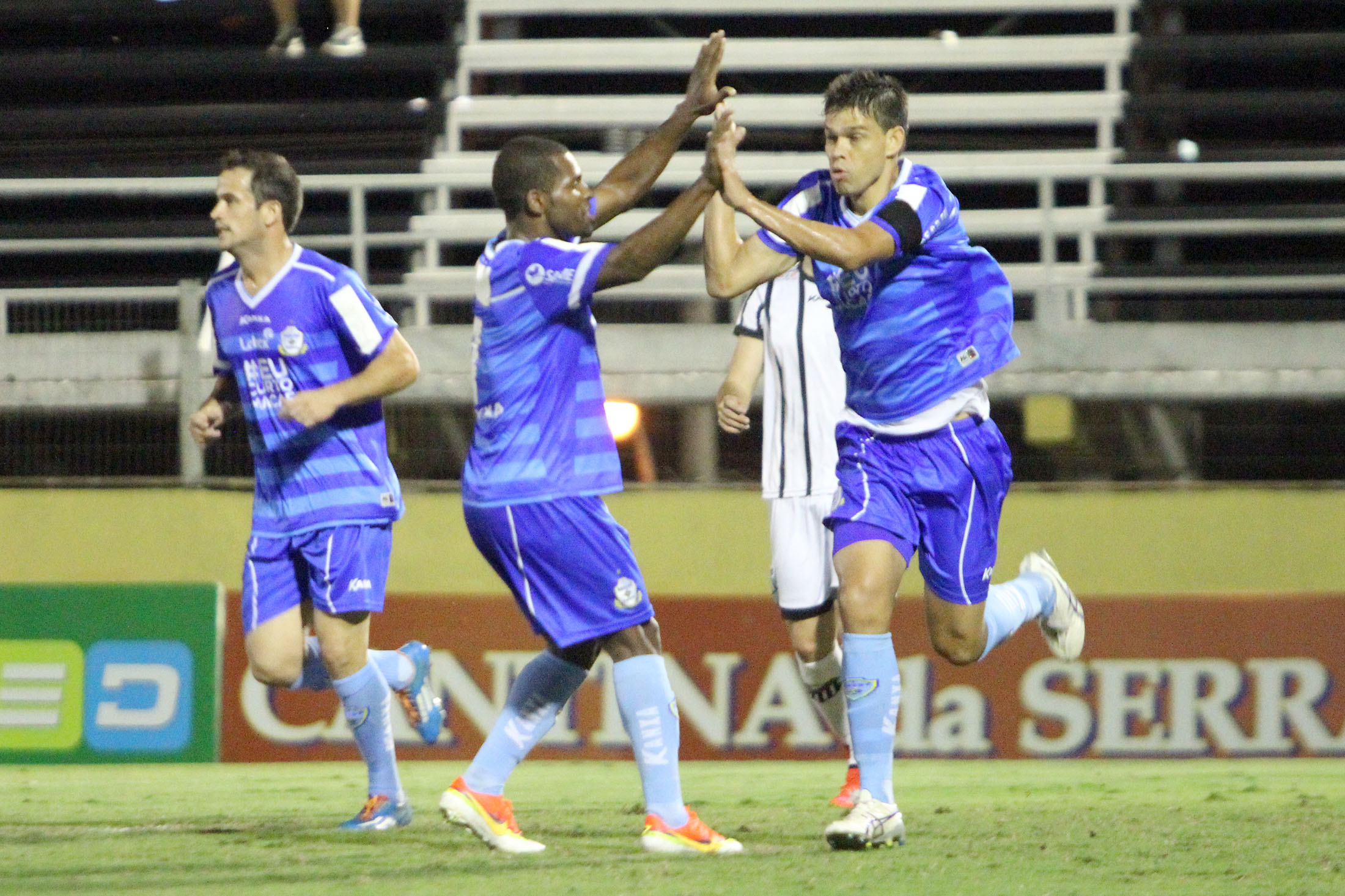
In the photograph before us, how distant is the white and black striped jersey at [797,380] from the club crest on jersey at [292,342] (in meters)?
1.63

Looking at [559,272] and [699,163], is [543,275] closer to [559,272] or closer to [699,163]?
[559,272]

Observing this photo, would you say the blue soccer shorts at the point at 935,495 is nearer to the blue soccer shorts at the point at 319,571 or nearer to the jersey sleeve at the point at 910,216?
the jersey sleeve at the point at 910,216

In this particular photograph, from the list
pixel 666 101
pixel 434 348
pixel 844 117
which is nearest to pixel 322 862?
pixel 844 117

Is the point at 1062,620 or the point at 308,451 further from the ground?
the point at 308,451

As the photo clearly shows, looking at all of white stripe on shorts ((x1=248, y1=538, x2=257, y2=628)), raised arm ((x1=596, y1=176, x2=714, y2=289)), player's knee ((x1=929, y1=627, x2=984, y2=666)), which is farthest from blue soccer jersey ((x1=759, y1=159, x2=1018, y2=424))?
white stripe on shorts ((x1=248, y1=538, x2=257, y2=628))

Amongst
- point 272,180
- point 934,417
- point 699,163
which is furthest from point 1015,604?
point 699,163

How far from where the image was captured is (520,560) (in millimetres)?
4801

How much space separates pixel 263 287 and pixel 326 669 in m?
1.15

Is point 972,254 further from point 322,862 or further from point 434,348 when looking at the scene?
point 434,348

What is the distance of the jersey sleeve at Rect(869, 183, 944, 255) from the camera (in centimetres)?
475

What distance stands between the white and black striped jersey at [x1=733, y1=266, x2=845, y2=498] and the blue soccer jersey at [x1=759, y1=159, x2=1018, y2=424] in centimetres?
96

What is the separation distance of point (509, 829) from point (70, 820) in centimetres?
167

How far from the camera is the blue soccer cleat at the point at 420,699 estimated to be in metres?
5.76

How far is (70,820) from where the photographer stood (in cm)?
567
